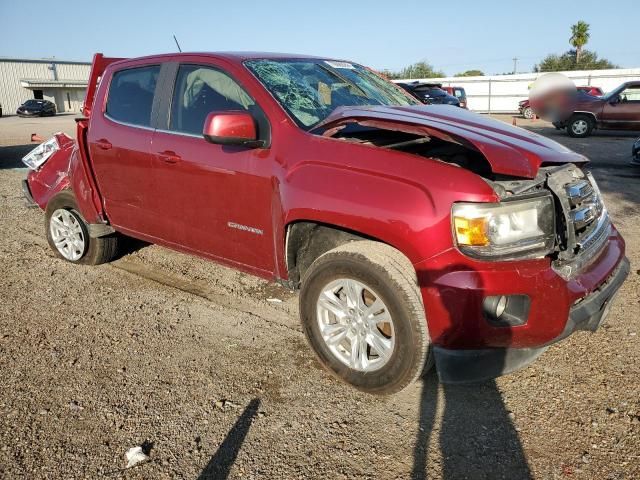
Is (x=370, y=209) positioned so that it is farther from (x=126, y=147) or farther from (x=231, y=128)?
(x=126, y=147)

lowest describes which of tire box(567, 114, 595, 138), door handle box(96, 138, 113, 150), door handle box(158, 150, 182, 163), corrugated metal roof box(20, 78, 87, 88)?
tire box(567, 114, 595, 138)

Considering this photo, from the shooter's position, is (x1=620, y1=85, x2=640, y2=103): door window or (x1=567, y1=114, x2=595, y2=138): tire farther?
(x1=567, y1=114, x2=595, y2=138): tire

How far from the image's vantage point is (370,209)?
270 centimetres

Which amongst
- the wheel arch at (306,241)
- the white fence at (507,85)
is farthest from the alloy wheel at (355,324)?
the white fence at (507,85)

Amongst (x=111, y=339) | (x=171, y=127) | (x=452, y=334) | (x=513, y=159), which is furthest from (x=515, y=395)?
(x=171, y=127)

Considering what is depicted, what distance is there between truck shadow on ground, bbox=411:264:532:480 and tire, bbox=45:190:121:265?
3554 millimetres

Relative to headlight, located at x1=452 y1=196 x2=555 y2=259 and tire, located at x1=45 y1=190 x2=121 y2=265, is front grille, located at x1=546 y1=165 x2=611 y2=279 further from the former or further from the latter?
tire, located at x1=45 y1=190 x2=121 y2=265

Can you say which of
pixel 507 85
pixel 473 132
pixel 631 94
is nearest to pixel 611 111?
pixel 631 94

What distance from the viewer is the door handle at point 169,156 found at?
3.72m

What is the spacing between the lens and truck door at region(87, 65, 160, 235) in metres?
4.06

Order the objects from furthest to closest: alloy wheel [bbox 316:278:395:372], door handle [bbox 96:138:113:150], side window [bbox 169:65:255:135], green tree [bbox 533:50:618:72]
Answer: green tree [bbox 533:50:618:72]
door handle [bbox 96:138:113:150]
side window [bbox 169:65:255:135]
alloy wheel [bbox 316:278:395:372]

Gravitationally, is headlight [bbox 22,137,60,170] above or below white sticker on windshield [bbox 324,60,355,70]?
below

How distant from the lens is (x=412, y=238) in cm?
259

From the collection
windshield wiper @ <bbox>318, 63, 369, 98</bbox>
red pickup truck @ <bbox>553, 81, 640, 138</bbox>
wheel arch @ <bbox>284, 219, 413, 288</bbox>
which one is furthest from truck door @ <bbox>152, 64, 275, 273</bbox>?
red pickup truck @ <bbox>553, 81, 640, 138</bbox>
